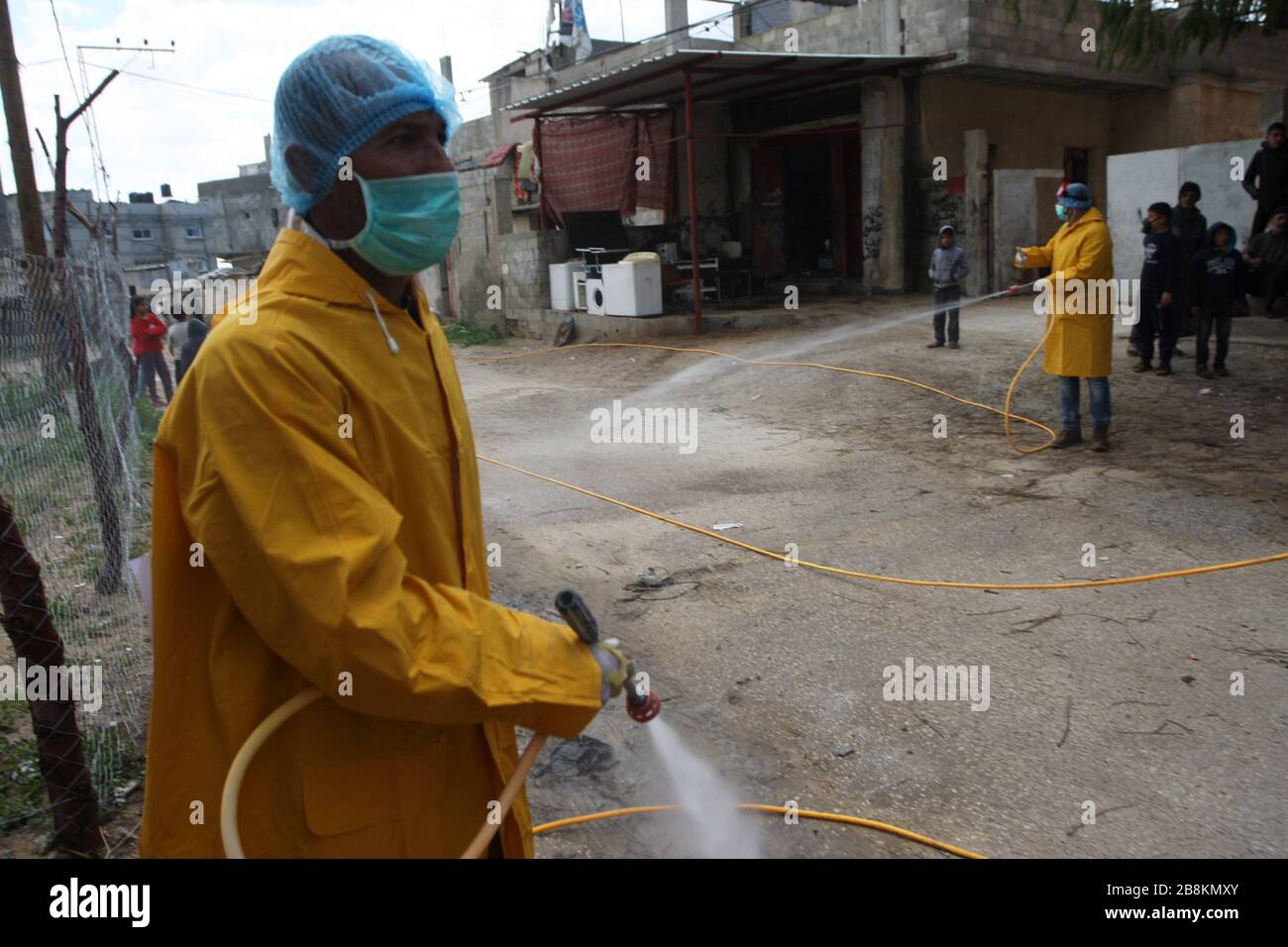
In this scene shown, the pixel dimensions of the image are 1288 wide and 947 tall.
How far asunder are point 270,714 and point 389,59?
3.72ft

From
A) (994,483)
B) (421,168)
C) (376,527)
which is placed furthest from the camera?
(994,483)

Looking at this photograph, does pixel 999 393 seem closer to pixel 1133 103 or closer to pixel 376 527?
pixel 376 527

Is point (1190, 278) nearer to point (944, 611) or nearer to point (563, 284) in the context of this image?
point (944, 611)

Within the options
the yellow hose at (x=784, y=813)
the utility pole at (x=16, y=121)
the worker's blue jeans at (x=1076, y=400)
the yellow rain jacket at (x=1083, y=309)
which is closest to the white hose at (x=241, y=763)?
the yellow hose at (x=784, y=813)

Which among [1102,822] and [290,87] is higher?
[290,87]

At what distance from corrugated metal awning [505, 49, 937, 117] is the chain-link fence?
9.85 metres

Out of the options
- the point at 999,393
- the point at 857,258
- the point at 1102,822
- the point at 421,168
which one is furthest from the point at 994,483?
the point at 857,258

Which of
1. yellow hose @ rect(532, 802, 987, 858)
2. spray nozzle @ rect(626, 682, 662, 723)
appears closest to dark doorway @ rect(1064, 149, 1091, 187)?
yellow hose @ rect(532, 802, 987, 858)

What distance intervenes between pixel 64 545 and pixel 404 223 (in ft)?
19.6

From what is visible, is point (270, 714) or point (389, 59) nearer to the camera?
point (270, 714)

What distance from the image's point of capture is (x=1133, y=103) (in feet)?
68.6

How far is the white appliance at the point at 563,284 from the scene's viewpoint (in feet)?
57.7
